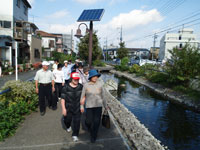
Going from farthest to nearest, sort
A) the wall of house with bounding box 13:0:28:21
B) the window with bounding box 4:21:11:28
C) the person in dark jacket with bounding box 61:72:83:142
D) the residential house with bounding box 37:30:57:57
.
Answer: the residential house with bounding box 37:30:57:57 → the wall of house with bounding box 13:0:28:21 → the window with bounding box 4:21:11:28 → the person in dark jacket with bounding box 61:72:83:142

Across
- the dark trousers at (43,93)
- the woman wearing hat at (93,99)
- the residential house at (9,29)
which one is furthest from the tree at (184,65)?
the residential house at (9,29)

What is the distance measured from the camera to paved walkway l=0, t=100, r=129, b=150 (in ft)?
13.6

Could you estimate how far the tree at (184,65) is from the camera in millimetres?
12523

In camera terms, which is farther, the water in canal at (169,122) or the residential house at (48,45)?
the residential house at (48,45)

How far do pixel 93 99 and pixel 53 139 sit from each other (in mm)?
1531

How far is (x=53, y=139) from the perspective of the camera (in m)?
4.54

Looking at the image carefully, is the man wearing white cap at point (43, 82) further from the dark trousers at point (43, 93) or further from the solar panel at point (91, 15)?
the solar panel at point (91, 15)

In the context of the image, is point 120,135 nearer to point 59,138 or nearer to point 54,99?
point 59,138

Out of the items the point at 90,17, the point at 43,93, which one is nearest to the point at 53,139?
the point at 43,93

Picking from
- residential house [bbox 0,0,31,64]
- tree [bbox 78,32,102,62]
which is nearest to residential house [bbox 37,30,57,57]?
tree [bbox 78,32,102,62]

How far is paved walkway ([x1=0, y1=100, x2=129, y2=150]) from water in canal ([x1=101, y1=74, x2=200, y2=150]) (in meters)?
2.29

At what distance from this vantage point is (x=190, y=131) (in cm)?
707

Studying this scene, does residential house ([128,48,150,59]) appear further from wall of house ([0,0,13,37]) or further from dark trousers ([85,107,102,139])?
dark trousers ([85,107,102,139])

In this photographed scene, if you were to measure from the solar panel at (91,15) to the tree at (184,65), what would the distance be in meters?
7.26
